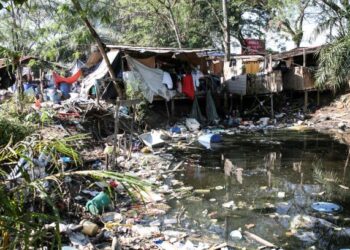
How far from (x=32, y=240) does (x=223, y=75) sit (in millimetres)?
17031

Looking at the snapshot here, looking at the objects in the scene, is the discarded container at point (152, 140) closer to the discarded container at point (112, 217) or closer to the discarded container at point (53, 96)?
the discarded container at point (53, 96)

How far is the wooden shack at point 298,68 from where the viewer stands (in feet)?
56.7

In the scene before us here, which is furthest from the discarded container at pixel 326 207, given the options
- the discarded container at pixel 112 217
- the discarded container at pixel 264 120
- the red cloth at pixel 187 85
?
the discarded container at pixel 264 120

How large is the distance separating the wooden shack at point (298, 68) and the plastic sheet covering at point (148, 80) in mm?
6059

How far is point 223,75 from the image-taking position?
1808cm

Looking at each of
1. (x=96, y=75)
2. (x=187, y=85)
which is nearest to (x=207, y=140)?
(x=187, y=85)

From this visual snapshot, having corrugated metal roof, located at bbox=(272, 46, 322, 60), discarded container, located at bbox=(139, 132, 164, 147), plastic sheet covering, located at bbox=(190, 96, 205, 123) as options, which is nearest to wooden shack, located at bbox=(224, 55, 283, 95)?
corrugated metal roof, located at bbox=(272, 46, 322, 60)

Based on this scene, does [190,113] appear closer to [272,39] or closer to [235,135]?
[235,135]

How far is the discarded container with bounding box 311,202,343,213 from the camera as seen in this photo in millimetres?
6160

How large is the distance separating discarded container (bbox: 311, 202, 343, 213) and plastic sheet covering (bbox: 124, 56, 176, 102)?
29.3 feet

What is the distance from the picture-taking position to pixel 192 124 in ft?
49.5

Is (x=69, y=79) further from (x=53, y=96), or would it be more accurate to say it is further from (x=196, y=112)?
(x=196, y=112)

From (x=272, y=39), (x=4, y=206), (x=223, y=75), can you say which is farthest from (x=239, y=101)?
(x=4, y=206)

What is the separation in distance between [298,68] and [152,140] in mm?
9176
